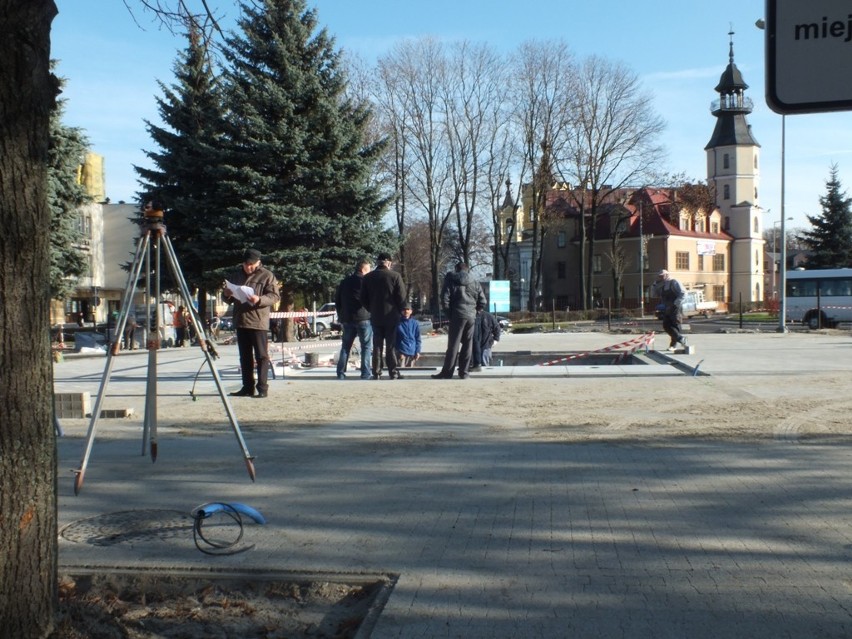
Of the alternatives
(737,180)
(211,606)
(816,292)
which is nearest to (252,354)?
(211,606)

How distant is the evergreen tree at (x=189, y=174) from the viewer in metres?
33.9

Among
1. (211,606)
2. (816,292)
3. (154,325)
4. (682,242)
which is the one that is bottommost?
(211,606)

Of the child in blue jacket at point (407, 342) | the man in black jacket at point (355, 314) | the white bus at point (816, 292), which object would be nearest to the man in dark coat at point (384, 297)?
the man in black jacket at point (355, 314)

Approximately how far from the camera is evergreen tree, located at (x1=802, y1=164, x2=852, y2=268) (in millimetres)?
71062

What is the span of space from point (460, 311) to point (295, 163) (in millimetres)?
22199

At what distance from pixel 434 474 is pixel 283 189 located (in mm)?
28614

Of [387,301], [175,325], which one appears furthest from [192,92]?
[387,301]

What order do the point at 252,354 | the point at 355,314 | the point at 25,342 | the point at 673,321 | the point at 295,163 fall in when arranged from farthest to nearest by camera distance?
the point at 295,163
the point at 673,321
the point at 355,314
the point at 252,354
the point at 25,342

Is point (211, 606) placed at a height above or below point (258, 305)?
below

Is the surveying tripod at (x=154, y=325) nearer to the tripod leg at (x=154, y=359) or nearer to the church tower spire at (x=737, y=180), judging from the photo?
the tripod leg at (x=154, y=359)

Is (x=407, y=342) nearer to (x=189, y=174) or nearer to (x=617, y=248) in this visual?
Answer: (x=189, y=174)

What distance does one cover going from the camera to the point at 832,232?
2827 inches

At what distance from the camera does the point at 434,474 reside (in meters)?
6.76

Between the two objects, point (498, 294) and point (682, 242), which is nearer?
point (498, 294)
